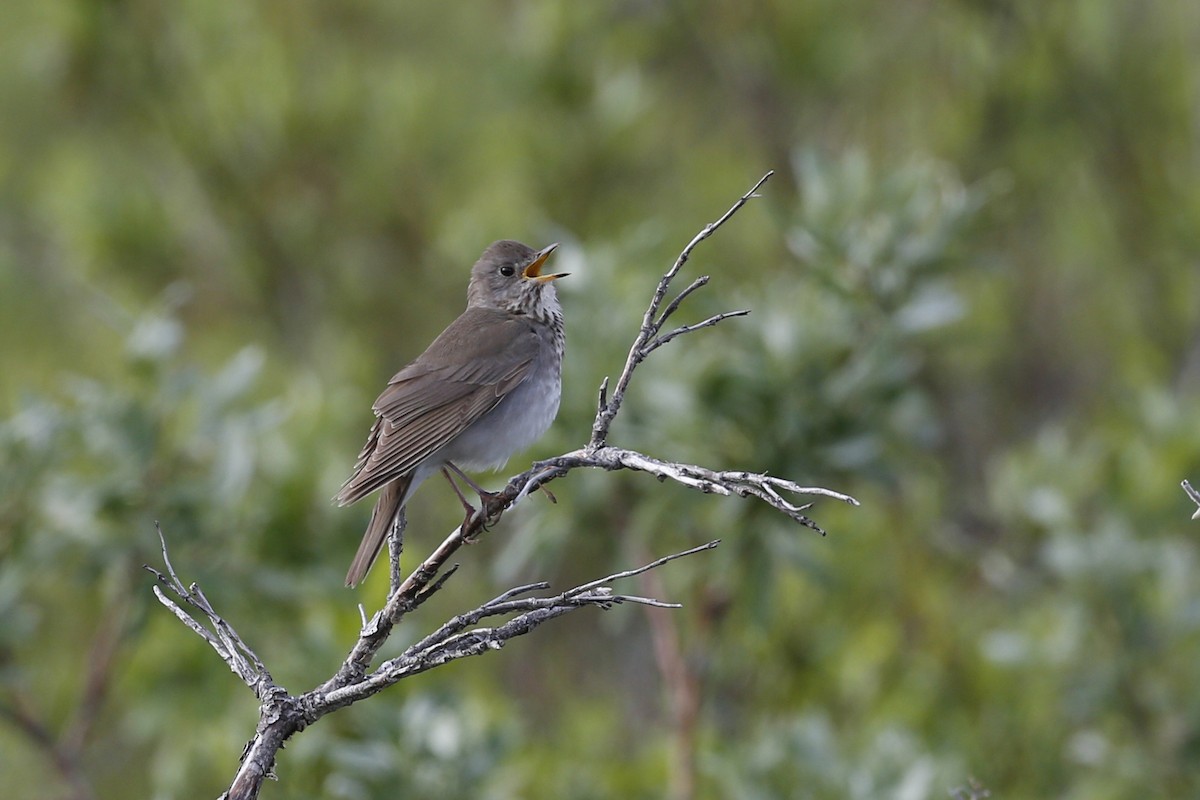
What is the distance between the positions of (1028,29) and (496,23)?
5.06 meters

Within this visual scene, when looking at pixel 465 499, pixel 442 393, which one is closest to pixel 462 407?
pixel 442 393

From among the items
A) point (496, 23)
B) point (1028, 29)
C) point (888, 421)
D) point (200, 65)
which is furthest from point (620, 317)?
A: point (496, 23)

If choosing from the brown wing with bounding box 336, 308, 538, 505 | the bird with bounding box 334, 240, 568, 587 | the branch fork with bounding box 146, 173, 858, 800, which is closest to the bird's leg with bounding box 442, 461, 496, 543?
the bird with bounding box 334, 240, 568, 587

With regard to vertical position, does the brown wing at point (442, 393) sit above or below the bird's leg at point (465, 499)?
above

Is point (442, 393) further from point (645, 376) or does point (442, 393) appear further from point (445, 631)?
point (445, 631)

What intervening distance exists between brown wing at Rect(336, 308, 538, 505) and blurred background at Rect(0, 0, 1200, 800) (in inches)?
39.8

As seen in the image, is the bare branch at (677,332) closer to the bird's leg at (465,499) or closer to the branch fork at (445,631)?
the branch fork at (445,631)

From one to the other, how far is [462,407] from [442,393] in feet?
0.31

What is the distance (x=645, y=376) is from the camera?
6.30 m

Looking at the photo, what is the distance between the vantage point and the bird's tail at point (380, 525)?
12.4ft

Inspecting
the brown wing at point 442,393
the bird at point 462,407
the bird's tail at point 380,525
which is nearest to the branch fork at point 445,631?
the bird's tail at point 380,525

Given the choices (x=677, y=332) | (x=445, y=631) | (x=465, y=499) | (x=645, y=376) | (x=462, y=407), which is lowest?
(x=445, y=631)

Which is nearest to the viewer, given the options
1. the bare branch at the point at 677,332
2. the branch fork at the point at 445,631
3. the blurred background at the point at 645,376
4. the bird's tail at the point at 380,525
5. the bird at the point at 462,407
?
the branch fork at the point at 445,631

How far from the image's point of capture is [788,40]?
9.45 metres
